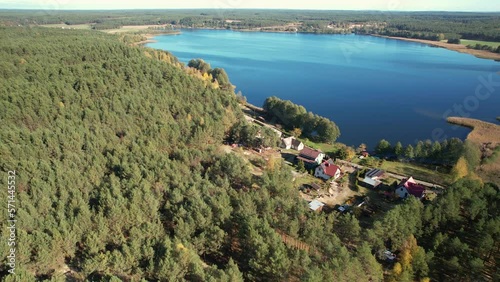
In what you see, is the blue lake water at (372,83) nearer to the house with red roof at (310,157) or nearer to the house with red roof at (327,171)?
the house with red roof at (310,157)

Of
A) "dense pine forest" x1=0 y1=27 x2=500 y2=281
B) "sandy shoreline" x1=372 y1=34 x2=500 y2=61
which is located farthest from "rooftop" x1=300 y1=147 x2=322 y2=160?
"sandy shoreline" x1=372 y1=34 x2=500 y2=61

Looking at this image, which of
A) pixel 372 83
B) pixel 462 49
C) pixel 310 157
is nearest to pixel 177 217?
pixel 310 157

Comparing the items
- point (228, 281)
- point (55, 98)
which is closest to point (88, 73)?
point (55, 98)

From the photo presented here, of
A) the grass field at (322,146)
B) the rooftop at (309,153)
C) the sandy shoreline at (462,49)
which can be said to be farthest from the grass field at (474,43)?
the rooftop at (309,153)

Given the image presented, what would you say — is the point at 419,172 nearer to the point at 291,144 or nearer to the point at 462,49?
the point at 291,144

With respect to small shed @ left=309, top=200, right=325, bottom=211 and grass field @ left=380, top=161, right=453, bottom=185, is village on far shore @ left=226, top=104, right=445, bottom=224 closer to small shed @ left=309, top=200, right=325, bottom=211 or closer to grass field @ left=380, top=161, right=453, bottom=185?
small shed @ left=309, top=200, right=325, bottom=211

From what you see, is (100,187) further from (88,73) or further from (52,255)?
(88,73)
